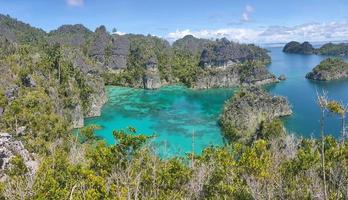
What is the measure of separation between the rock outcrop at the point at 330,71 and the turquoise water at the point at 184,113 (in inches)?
141

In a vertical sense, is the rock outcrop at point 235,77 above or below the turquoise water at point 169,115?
above

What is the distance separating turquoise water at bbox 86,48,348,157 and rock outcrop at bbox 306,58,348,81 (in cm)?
359

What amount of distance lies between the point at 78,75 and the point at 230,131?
1684 inches

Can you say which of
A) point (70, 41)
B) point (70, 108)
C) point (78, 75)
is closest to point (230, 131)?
point (70, 108)

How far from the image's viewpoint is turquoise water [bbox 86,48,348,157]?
54656 mm

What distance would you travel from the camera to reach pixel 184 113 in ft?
241

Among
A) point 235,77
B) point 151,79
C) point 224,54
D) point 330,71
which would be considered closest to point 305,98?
point 235,77

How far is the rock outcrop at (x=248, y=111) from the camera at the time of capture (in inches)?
1761

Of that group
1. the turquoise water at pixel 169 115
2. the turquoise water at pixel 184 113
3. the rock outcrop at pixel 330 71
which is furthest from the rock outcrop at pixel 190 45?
the turquoise water at pixel 169 115

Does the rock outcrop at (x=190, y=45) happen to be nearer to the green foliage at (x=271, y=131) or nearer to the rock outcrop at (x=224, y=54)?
the rock outcrop at (x=224, y=54)

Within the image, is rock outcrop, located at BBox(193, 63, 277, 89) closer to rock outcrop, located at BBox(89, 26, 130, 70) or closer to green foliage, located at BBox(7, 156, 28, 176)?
rock outcrop, located at BBox(89, 26, 130, 70)

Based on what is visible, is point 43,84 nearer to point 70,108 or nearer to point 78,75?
point 70,108

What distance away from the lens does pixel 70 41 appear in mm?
132000

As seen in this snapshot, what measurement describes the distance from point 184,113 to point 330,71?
53.8 meters
